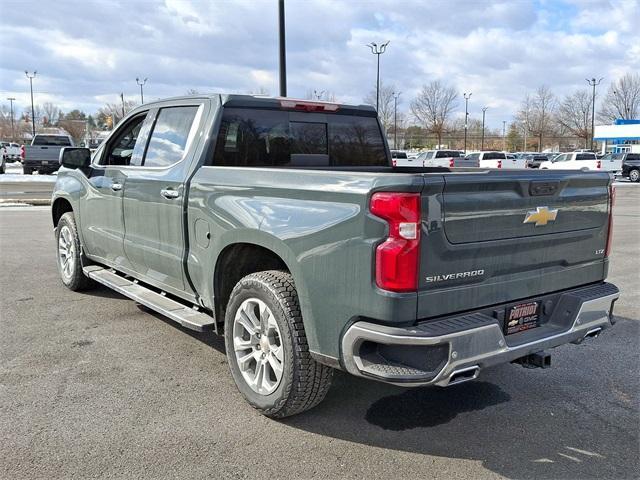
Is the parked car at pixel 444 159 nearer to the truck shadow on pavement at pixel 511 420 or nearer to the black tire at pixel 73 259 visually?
the black tire at pixel 73 259

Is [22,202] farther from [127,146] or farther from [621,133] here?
[621,133]

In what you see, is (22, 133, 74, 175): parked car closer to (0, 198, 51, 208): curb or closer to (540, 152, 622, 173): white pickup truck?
(0, 198, 51, 208): curb

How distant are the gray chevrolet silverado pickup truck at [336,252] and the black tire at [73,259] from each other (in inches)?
56.8

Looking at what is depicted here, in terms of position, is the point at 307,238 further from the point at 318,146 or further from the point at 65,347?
the point at 65,347

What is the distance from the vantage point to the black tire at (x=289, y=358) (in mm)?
3301

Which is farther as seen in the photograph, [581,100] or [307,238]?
[581,100]

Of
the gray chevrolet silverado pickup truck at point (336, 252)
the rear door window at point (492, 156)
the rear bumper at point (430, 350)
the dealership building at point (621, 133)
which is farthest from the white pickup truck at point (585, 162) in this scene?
the rear bumper at point (430, 350)

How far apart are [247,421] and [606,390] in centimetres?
251

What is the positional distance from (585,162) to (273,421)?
36.7 m

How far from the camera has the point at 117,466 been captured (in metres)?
3.04

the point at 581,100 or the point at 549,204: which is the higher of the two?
the point at 581,100

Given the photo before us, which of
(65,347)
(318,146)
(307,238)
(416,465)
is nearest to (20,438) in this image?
(65,347)

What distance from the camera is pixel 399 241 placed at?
9.23 ft

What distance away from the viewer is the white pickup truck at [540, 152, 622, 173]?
34.9 metres
